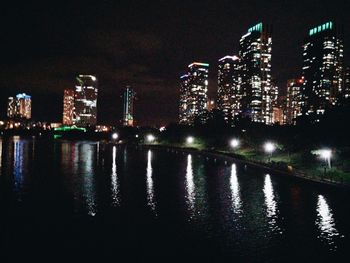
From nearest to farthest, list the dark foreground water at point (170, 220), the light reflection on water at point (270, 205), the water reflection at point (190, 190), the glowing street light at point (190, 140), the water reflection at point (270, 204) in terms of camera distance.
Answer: the dark foreground water at point (170, 220) < the light reflection on water at point (270, 205) < the water reflection at point (270, 204) < the water reflection at point (190, 190) < the glowing street light at point (190, 140)

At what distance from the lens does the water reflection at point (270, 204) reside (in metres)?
20.6

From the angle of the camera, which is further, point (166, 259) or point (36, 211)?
point (36, 211)

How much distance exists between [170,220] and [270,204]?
26.6 ft

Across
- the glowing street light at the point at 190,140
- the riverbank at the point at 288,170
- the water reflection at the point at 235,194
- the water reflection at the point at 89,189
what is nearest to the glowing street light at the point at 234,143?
the riverbank at the point at 288,170

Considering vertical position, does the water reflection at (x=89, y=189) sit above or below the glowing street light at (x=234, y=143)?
below

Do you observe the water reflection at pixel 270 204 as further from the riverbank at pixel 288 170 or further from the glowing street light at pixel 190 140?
the glowing street light at pixel 190 140

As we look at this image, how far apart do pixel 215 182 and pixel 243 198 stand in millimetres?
7450

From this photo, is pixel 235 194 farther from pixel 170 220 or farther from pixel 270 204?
pixel 170 220

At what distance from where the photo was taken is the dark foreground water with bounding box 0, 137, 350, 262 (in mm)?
15938

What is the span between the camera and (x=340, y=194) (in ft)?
96.0

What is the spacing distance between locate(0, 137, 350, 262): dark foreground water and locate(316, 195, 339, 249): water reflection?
0.06 meters

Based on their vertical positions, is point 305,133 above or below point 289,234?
above

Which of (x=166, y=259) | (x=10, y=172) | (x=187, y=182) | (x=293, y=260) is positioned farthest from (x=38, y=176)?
(x=293, y=260)

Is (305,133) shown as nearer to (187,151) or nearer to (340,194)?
(340,194)
